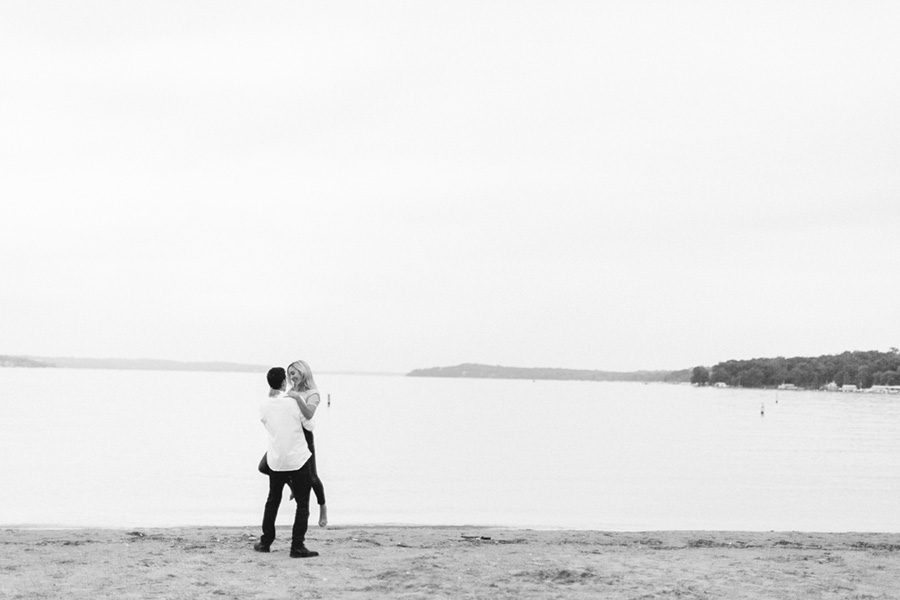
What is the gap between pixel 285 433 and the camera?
363 inches

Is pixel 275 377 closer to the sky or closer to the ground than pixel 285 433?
closer to the sky

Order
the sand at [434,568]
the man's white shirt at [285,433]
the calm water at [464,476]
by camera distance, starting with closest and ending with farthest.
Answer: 1. the sand at [434,568]
2. the man's white shirt at [285,433]
3. the calm water at [464,476]

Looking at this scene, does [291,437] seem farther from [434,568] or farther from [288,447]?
[434,568]

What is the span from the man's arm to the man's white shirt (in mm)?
39

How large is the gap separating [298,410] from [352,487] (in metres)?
18.5

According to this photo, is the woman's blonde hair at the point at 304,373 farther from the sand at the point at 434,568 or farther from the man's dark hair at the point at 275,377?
the sand at the point at 434,568

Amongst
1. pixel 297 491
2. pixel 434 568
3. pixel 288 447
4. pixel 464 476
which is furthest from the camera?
pixel 464 476

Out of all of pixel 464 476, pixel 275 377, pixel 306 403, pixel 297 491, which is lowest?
pixel 464 476

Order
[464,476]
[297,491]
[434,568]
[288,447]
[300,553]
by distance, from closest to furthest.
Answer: [434,568]
[288,447]
[297,491]
[300,553]
[464,476]

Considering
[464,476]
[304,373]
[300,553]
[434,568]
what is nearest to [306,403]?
[304,373]

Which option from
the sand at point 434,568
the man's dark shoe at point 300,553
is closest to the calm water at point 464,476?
the sand at point 434,568

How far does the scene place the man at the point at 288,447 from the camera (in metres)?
9.22

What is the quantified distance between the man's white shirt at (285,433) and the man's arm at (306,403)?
39 mm

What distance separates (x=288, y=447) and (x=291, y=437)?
0.10m
